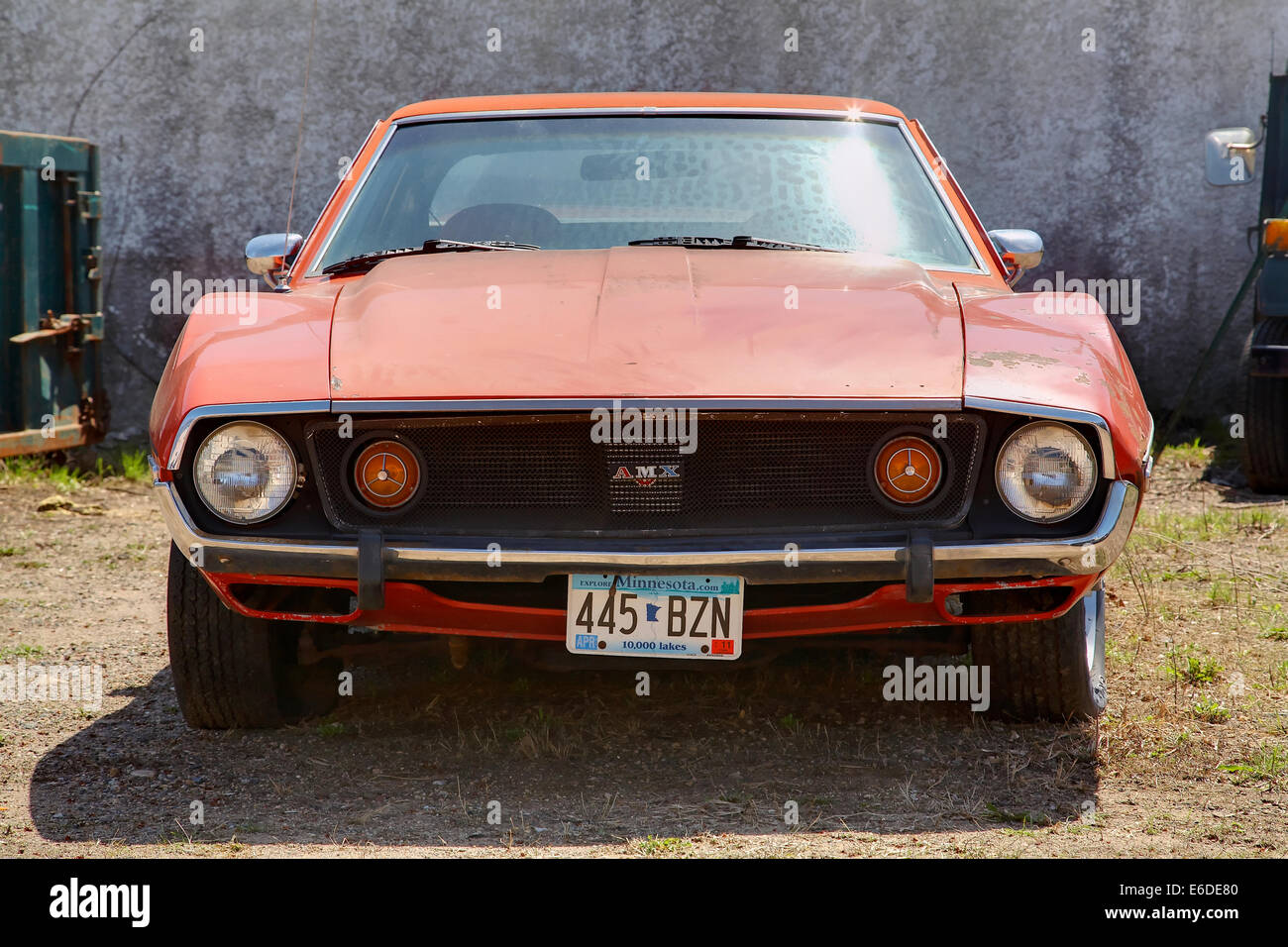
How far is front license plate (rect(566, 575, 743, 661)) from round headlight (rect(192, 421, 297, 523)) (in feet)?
2.04

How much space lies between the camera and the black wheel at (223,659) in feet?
9.78

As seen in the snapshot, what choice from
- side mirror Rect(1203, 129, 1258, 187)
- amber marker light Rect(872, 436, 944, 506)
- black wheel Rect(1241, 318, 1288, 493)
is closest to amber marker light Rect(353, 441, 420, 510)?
amber marker light Rect(872, 436, 944, 506)

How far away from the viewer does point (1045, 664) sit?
3.03 metres

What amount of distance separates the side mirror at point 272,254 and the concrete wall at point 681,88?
4.28 meters

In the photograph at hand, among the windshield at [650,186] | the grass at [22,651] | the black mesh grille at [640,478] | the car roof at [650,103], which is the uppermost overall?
the car roof at [650,103]

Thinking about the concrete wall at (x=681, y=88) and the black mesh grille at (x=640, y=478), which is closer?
the black mesh grille at (x=640, y=478)

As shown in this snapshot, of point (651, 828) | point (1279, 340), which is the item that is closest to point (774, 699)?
point (651, 828)

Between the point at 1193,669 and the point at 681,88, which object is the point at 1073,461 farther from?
the point at 681,88

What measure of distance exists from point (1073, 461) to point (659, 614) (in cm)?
88

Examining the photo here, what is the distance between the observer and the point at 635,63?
7.89 m

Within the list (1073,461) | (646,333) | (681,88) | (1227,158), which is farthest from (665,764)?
(681,88)

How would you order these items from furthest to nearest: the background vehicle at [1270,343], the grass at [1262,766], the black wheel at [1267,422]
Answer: the black wheel at [1267,422], the background vehicle at [1270,343], the grass at [1262,766]

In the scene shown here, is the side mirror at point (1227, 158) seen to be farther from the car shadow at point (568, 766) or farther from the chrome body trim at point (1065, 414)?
the chrome body trim at point (1065, 414)

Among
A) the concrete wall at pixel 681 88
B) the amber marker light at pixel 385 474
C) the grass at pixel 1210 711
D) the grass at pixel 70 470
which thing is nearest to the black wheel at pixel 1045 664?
the grass at pixel 1210 711
